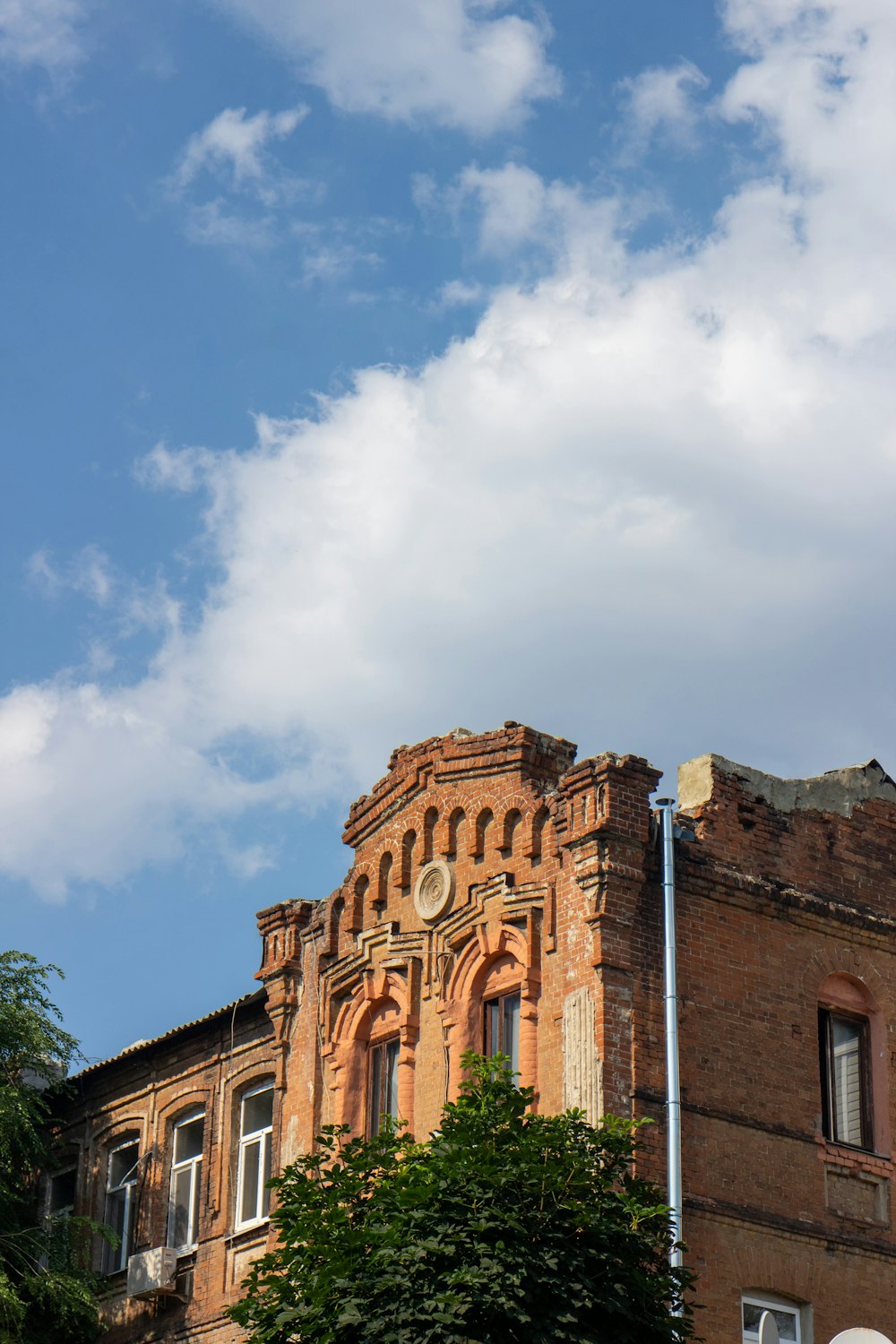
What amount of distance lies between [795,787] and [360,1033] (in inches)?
243

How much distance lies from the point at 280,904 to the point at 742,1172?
786cm

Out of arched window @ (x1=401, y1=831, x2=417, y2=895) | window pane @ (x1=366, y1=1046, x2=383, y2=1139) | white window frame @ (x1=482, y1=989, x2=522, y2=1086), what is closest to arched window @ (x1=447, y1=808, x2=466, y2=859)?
arched window @ (x1=401, y1=831, x2=417, y2=895)

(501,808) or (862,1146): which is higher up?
(501,808)

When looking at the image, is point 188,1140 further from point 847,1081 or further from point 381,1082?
point 847,1081

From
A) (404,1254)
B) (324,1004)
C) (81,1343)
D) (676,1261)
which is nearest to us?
(404,1254)

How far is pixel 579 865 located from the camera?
72.6 ft

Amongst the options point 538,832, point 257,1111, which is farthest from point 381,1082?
point 538,832

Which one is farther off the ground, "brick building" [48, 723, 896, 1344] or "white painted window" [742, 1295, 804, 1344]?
"brick building" [48, 723, 896, 1344]

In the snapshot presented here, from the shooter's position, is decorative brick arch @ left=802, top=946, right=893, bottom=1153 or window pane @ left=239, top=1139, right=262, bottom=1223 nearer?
decorative brick arch @ left=802, top=946, right=893, bottom=1153

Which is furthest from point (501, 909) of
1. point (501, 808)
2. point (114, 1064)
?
point (114, 1064)

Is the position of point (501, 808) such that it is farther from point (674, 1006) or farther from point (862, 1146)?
point (862, 1146)

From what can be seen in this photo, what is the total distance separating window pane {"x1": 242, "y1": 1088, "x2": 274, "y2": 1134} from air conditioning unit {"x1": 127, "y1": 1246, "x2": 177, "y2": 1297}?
6.53ft

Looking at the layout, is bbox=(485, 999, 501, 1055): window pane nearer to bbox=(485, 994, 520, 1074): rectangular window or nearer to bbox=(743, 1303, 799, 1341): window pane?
bbox=(485, 994, 520, 1074): rectangular window

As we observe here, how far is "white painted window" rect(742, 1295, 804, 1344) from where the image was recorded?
21312 millimetres
